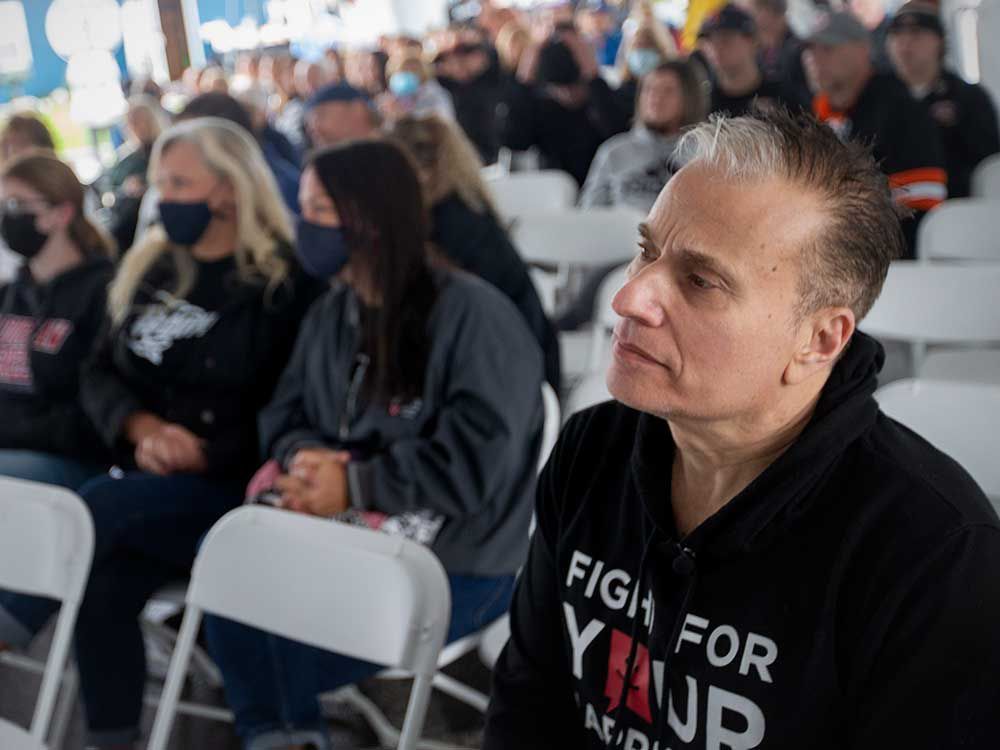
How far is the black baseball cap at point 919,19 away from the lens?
454 centimetres

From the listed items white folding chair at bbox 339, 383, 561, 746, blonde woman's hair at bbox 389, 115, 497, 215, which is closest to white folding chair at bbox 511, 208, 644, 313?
blonde woman's hair at bbox 389, 115, 497, 215

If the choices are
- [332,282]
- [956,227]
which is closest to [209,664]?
[332,282]

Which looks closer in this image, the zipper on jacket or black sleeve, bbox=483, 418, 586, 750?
black sleeve, bbox=483, 418, 586, 750

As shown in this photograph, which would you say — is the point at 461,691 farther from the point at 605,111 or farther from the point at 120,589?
the point at 605,111

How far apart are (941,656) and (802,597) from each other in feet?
0.45

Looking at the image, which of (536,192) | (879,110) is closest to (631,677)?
(879,110)

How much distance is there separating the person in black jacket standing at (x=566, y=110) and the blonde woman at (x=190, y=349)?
3.02 m

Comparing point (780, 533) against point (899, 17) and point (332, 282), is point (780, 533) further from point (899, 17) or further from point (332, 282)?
point (899, 17)

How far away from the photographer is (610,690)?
1225 mm

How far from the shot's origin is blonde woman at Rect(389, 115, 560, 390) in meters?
2.81

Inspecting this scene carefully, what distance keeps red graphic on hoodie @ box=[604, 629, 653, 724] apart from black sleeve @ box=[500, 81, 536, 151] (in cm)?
481

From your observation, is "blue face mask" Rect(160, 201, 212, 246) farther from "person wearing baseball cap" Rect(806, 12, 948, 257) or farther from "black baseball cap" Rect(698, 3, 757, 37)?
"black baseball cap" Rect(698, 3, 757, 37)

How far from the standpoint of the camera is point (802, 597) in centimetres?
104

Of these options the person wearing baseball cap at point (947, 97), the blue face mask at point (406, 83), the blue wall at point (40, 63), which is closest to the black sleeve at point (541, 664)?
the person wearing baseball cap at point (947, 97)
